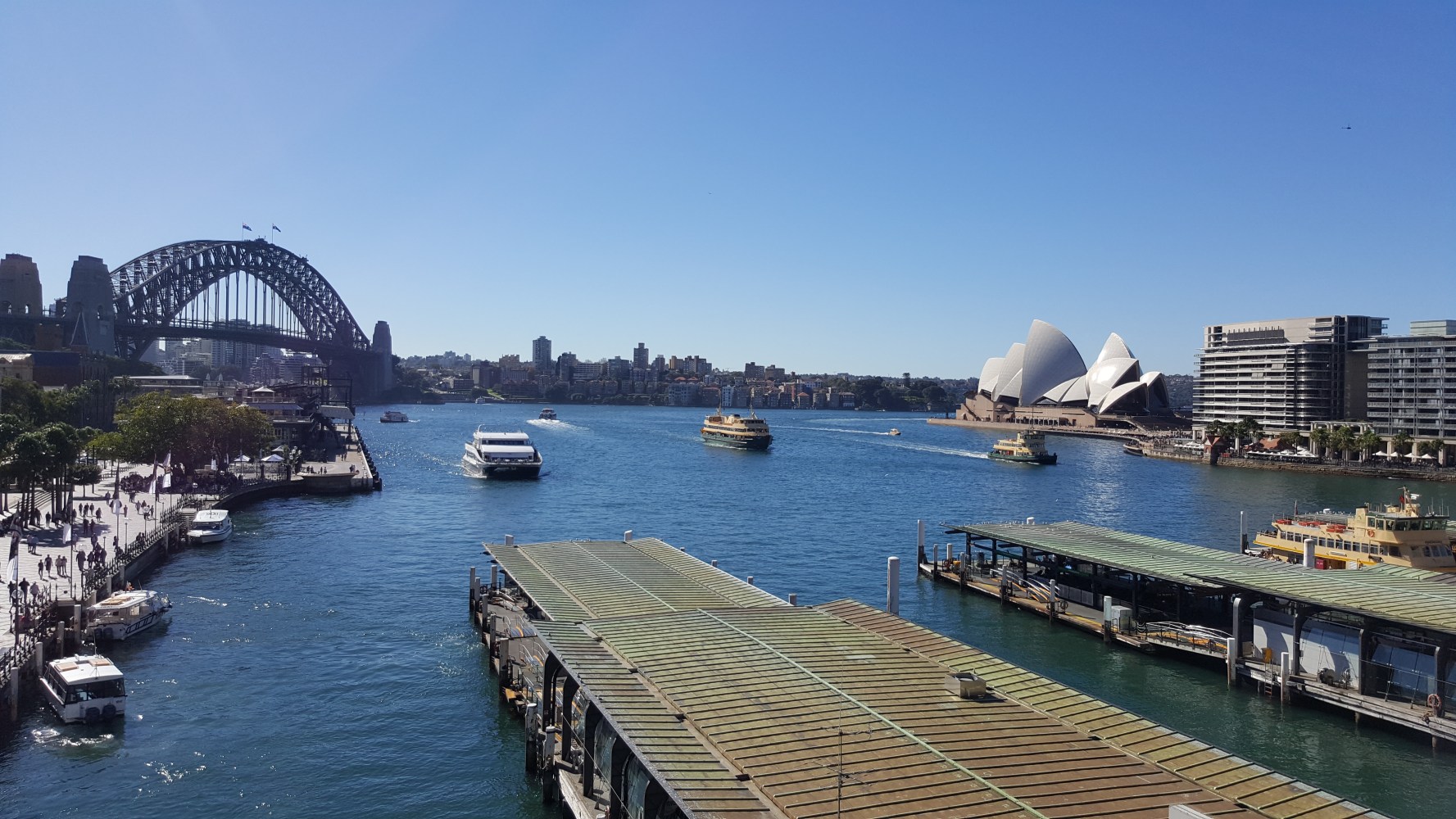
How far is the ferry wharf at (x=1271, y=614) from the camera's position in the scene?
59.9 feet

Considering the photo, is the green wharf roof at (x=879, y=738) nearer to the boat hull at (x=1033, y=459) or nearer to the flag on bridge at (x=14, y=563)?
the flag on bridge at (x=14, y=563)

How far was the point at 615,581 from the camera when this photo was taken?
71.5ft

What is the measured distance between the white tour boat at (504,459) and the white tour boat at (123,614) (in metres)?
39.5

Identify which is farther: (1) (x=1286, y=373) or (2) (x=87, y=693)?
(1) (x=1286, y=373)

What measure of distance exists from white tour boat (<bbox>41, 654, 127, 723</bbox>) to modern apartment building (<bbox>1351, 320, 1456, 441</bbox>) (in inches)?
4052

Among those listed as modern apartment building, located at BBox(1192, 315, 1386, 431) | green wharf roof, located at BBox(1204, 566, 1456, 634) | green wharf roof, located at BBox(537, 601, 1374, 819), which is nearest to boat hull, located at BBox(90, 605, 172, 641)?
green wharf roof, located at BBox(537, 601, 1374, 819)

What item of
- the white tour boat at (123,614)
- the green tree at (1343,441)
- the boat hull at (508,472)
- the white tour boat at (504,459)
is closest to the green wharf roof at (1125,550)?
the white tour boat at (123,614)

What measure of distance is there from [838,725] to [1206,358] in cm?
13028

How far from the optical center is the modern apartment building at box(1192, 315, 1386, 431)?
365 ft

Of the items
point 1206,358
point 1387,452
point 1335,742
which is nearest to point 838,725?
point 1335,742

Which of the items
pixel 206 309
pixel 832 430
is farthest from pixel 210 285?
pixel 832 430

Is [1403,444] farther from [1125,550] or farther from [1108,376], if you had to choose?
[1125,550]

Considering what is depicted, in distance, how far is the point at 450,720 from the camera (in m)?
19.2

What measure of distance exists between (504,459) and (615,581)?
45201mm
